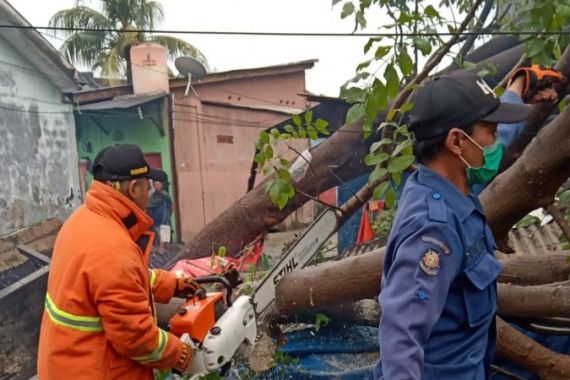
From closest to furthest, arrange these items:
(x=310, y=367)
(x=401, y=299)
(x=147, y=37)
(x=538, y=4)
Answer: (x=401, y=299), (x=538, y=4), (x=310, y=367), (x=147, y=37)

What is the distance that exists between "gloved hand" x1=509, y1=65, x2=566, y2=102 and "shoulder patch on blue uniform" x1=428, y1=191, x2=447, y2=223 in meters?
0.80

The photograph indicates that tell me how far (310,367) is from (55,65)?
29.3 feet

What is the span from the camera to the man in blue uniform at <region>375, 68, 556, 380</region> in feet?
4.00

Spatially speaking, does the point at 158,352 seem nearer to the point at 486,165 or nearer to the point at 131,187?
the point at 131,187

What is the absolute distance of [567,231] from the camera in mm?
2125

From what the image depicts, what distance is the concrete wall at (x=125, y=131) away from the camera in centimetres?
1180

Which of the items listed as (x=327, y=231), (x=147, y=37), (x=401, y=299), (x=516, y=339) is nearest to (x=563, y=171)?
(x=516, y=339)

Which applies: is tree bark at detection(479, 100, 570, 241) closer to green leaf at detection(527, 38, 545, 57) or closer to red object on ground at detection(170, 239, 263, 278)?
green leaf at detection(527, 38, 545, 57)

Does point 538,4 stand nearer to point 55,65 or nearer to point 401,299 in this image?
point 401,299

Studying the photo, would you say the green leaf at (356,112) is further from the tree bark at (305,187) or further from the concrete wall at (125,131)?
the concrete wall at (125,131)

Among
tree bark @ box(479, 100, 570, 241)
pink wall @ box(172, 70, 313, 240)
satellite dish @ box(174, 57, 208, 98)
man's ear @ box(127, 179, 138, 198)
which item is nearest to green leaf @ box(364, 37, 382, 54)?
tree bark @ box(479, 100, 570, 241)

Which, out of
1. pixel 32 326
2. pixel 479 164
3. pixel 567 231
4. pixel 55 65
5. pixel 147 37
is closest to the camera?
pixel 479 164

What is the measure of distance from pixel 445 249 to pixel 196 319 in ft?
4.76

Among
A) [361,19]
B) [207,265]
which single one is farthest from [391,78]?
[207,265]
